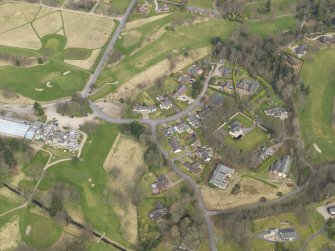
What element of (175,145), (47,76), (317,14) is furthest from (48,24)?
(317,14)

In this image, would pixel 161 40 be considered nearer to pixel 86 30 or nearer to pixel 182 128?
pixel 86 30

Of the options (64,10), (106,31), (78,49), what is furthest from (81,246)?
(64,10)

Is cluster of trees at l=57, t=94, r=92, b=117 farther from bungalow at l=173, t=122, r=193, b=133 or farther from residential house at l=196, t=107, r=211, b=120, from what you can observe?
residential house at l=196, t=107, r=211, b=120

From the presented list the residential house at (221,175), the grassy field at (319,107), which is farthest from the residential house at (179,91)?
the grassy field at (319,107)

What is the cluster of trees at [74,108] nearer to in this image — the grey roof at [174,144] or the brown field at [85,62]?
the brown field at [85,62]

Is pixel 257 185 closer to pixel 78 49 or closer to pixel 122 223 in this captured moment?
pixel 122 223

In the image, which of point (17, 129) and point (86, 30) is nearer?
point (17, 129)
